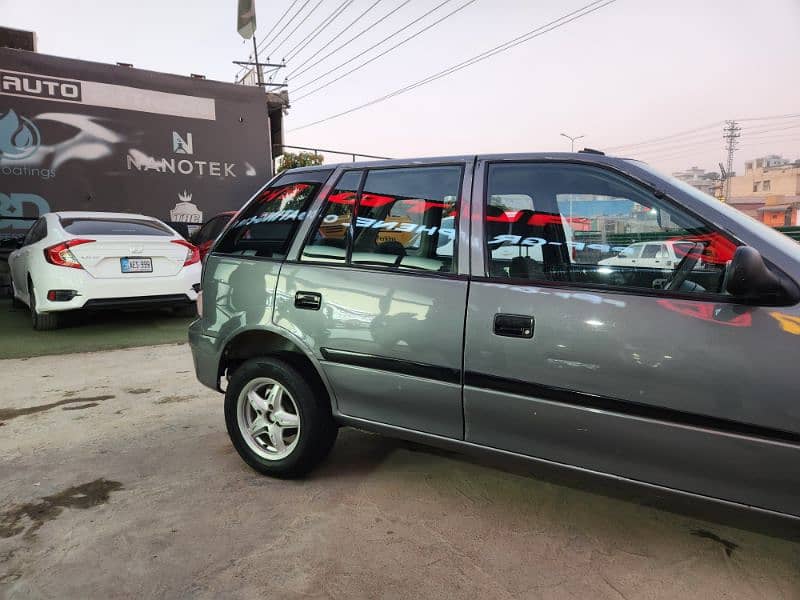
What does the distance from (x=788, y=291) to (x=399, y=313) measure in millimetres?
1496

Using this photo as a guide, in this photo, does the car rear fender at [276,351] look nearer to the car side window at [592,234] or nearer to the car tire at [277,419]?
the car tire at [277,419]

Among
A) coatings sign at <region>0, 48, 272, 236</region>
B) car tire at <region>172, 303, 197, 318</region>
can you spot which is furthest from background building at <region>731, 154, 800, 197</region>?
car tire at <region>172, 303, 197, 318</region>

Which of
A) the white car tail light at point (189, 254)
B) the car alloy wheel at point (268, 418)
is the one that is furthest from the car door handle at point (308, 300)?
the white car tail light at point (189, 254)

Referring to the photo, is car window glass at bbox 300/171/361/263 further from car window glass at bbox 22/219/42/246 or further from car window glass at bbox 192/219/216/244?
car window glass at bbox 192/219/216/244

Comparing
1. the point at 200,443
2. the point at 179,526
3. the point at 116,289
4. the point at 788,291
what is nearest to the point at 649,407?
the point at 788,291

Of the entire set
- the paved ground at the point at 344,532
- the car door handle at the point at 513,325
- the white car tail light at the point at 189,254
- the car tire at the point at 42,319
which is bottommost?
the paved ground at the point at 344,532

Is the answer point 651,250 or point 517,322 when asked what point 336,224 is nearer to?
point 517,322

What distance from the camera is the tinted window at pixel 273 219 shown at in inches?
122

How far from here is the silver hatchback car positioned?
6.36ft

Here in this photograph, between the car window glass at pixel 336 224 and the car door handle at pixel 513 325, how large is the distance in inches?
36.1

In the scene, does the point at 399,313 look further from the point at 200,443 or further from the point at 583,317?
the point at 200,443

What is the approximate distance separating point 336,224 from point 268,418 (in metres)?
1.15

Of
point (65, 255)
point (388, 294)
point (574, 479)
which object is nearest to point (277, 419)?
point (388, 294)

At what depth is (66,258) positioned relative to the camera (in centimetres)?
652
